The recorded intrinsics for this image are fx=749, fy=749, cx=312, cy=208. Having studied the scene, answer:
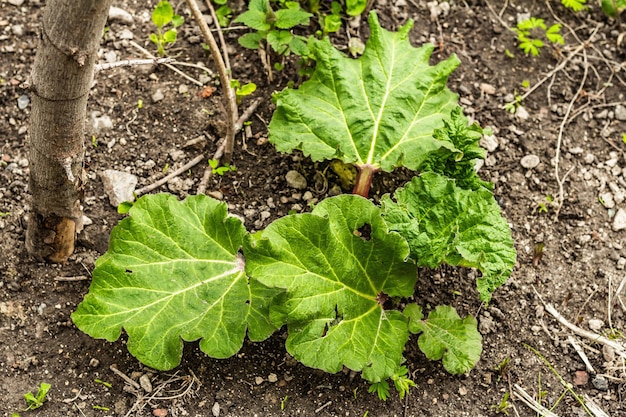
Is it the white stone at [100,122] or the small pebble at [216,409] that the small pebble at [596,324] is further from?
the white stone at [100,122]

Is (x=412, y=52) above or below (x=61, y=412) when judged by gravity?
above

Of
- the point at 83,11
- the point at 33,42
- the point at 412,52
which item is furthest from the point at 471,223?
the point at 33,42

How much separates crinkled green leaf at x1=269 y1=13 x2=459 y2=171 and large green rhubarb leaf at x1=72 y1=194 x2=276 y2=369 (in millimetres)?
523

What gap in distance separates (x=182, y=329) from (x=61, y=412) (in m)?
0.56

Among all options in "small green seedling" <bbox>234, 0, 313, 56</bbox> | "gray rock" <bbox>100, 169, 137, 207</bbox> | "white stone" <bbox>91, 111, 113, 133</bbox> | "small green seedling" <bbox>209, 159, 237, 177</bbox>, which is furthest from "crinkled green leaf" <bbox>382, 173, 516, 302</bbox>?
"white stone" <bbox>91, 111, 113, 133</bbox>

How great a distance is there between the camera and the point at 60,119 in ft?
8.52

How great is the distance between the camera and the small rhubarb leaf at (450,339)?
2.94 metres

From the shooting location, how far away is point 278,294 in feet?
9.09

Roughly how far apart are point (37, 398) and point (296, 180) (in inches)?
55.2

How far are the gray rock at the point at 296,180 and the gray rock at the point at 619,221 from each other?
4.76 feet

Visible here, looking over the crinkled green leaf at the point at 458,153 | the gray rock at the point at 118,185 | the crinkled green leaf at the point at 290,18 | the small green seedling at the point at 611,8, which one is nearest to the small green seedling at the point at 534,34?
the small green seedling at the point at 611,8

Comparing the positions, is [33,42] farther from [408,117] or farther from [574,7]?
[574,7]

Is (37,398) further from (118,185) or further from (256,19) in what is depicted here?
(256,19)

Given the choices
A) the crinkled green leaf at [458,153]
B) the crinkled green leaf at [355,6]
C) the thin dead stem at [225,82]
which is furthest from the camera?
the crinkled green leaf at [355,6]
